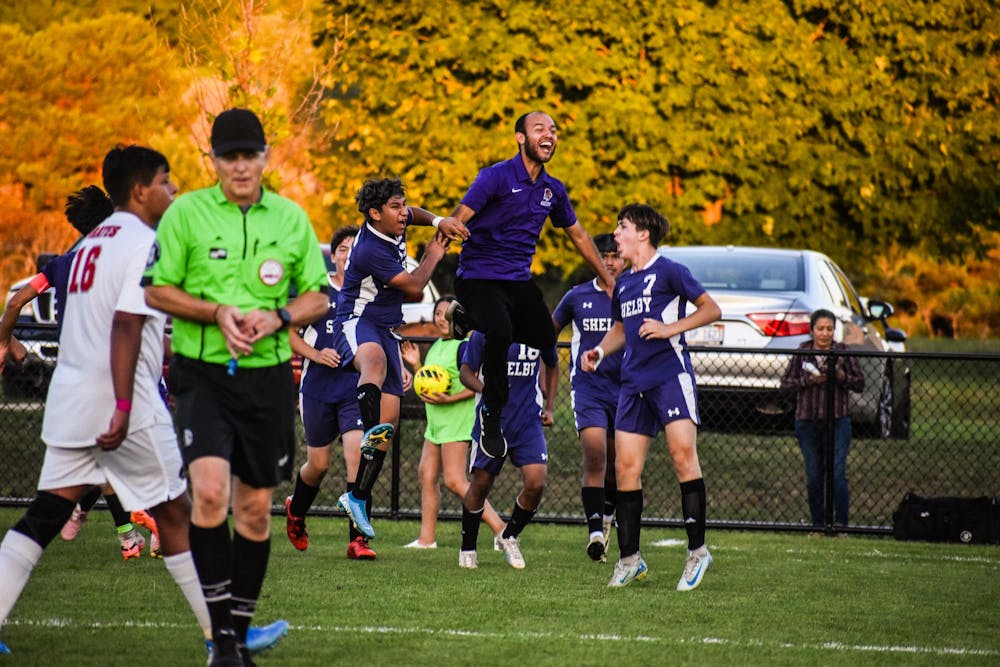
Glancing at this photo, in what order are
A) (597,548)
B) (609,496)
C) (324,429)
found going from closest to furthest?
(597,548) → (324,429) → (609,496)

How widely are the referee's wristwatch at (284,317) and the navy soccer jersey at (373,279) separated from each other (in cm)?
390

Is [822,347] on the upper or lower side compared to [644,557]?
upper

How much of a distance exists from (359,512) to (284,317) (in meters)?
4.25

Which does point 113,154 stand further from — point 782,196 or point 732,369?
point 782,196

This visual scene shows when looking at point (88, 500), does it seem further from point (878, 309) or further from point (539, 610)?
point (878, 309)

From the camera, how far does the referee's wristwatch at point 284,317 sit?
5996mm

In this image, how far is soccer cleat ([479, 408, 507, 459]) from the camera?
9.85 meters

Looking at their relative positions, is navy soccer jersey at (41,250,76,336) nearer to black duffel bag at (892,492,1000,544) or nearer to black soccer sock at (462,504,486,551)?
black soccer sock at (462,504,486,551)

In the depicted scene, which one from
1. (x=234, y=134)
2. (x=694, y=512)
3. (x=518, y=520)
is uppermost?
(x=234, y=134)

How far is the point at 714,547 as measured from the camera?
12062 mm

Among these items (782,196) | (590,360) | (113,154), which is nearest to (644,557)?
(590,360)

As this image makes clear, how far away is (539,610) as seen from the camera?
821 centimetres

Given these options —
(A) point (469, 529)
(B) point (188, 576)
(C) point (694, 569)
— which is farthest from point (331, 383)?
(B) point (188, 576)

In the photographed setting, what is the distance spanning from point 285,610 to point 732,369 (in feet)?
22.7
